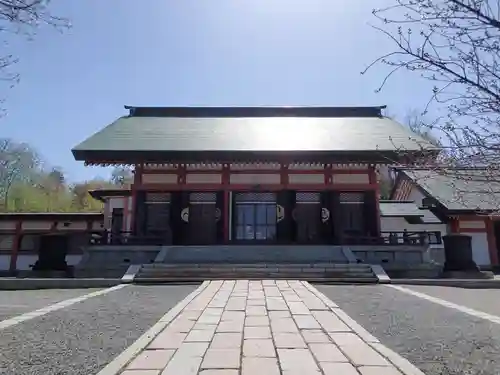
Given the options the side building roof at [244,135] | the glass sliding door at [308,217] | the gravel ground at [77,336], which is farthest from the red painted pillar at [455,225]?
the gravel ground at [77,336]

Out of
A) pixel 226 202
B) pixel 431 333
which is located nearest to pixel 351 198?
pixel 226 202

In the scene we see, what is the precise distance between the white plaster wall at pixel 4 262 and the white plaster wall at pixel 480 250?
64.1 ft

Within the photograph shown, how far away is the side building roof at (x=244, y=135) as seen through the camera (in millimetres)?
13531

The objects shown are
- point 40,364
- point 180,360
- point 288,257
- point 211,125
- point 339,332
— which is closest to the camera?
point 180,360

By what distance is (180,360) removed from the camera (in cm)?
276

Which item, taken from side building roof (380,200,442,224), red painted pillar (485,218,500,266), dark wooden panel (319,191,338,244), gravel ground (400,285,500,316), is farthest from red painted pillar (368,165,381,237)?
red painted pillar (485,218,500,266)

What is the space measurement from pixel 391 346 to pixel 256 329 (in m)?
1.17

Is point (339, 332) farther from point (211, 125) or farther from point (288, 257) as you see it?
point (211, 125)

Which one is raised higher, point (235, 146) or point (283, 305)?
point (235, 146)

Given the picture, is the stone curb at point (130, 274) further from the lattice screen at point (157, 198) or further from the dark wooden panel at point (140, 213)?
the lattice screen at point (157, 198)

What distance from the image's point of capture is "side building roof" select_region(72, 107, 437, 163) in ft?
44.4

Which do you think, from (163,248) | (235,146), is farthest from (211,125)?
(163,248)

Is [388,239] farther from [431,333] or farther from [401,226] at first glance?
[431,333]

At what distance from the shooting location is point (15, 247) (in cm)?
1809
